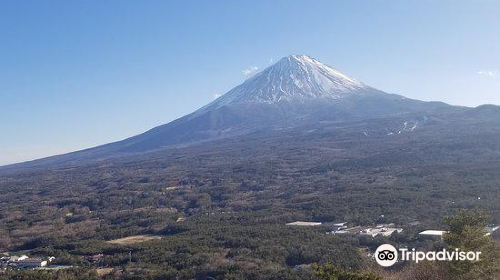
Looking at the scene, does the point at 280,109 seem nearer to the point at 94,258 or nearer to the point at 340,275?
the point at 94,258

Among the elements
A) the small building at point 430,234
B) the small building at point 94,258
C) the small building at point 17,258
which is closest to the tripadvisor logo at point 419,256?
the small building at point 430,234

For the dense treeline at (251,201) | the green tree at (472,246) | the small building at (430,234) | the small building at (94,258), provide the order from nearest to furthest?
1. the green tree at (472,246)
2. the small building at (430,234)
3. the dense treeline at (251,201)
4. the small building at (94,258)

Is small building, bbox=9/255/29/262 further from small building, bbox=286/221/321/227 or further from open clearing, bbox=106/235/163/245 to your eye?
small building, bbox=286/221/321/227

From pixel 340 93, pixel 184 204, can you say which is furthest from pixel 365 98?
pixel 184 204

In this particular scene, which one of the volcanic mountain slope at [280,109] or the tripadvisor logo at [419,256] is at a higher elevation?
the volcanic mountain slope at [280,109]

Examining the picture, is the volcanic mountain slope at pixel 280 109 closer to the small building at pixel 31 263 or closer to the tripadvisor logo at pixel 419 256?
the small building at pixel 31 263

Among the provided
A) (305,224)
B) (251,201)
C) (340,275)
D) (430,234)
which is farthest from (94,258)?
(251,201)

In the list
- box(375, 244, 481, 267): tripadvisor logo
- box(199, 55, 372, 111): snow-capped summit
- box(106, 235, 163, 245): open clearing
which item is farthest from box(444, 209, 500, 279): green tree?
box(199, 55, 372, 111): snow-capped summit

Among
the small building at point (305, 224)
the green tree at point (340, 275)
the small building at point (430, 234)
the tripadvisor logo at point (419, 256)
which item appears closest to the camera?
the green tree at point (340, 275)
